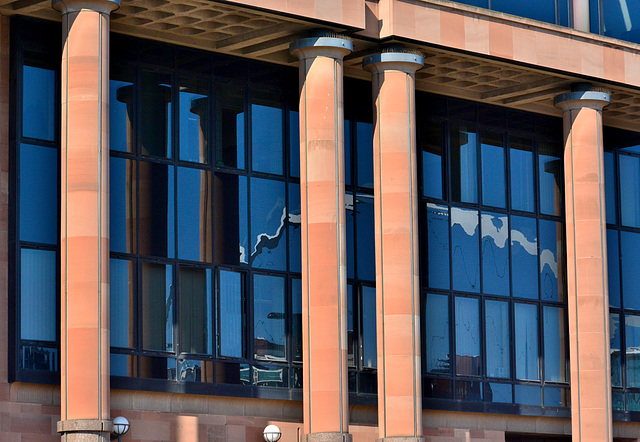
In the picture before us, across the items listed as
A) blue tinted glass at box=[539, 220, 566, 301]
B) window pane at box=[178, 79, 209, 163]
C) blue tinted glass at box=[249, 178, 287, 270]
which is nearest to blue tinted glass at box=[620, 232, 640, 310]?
blue tinted glass at box=[539, 220, 566, 301]

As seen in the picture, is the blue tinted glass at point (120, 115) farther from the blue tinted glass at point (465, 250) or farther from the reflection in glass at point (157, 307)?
the blue tinted glass at point (465, 250)

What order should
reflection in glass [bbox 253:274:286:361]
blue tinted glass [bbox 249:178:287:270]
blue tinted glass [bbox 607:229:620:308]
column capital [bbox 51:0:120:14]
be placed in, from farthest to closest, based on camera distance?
blue tinted glass [bbox 607:229:620:308] → blue tinted glass [bbox 249:178:287:270] → reflection in glass [bbox 253:274:286:361] → column capital [bbox 51:0:120:14]

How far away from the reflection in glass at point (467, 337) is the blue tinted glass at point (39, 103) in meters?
14.1

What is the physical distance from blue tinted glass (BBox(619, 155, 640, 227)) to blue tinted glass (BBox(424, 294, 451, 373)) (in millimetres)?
8799

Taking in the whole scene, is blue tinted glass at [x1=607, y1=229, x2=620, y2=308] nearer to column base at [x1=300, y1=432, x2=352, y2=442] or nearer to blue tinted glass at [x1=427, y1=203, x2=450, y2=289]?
blue tinted glass at [x1=427, y1=203, x2=450, y2=289]

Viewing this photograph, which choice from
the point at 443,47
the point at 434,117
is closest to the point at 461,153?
the point at 434,117

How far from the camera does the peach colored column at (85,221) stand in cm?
3341

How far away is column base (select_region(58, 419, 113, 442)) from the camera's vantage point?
3306cm

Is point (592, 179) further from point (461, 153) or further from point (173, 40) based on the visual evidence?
point (173, 40)

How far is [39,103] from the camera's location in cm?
3656

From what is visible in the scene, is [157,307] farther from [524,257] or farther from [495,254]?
[524,257]

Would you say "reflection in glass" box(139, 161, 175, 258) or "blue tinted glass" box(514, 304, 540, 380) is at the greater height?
"reflection in glass" box(139, 161, 175, 258)

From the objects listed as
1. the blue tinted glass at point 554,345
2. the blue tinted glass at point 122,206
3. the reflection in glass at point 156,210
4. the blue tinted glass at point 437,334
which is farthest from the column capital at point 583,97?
the blue tinted glass at point 122,206

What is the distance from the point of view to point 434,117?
147 feet
